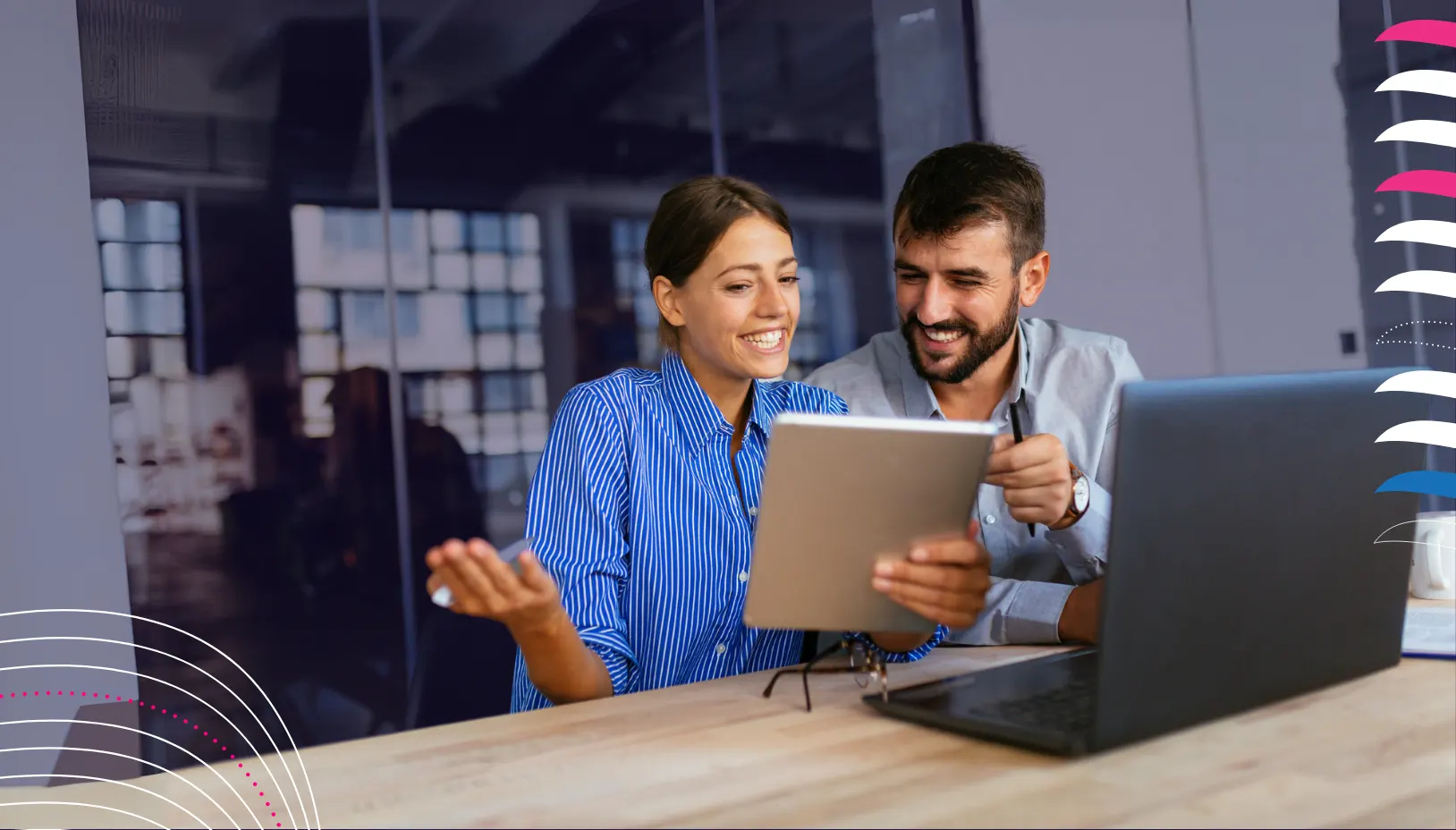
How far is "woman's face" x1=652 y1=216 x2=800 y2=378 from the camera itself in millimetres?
1670

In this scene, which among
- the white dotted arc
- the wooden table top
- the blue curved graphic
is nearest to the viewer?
the wooden table top

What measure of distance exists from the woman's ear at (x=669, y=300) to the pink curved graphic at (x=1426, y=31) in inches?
149

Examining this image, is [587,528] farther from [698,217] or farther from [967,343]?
[967,343]

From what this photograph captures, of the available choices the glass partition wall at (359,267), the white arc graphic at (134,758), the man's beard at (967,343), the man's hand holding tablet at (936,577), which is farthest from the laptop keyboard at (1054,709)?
the glass partition wall at (359,267)

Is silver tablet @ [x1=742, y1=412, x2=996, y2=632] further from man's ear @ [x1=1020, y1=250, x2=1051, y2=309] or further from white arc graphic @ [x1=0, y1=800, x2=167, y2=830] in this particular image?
man's ear @ [x1=1020, y1=250, x2=1051, y2=309]

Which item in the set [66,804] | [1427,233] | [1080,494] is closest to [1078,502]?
[1080,494]

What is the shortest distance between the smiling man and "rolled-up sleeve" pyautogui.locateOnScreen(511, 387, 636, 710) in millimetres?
578

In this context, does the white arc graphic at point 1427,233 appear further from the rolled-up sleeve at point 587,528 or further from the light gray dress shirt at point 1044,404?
the rolled-up sleeve at point 587,528

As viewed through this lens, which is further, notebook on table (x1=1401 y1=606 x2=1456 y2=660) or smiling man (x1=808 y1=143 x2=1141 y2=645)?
smiling man (x1=808 y1=143 x2=1141 y2=645)

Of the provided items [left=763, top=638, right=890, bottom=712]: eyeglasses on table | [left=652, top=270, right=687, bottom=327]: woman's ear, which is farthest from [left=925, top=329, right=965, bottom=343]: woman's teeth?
[left=763, top=638, right=890, bottom=712]: eyeglasses on table

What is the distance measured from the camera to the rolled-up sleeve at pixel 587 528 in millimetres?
1481

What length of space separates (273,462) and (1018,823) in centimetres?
296

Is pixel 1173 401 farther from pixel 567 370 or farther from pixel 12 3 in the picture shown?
pixel 12 3

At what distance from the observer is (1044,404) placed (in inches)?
78.4
